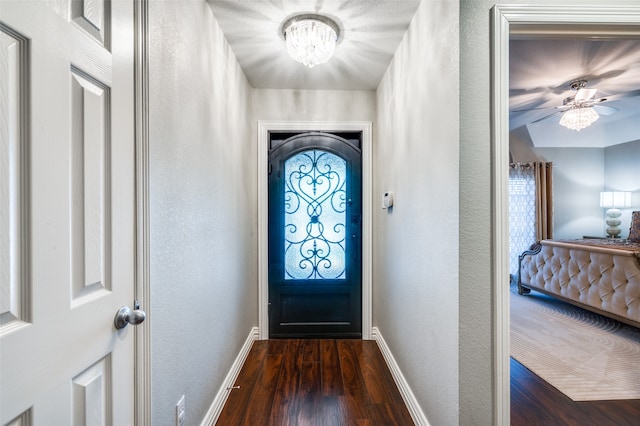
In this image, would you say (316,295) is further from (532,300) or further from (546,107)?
(546,107)

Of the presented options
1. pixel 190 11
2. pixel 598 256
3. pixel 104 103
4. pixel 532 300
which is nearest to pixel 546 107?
pixel 598 256

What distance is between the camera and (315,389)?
1.99m

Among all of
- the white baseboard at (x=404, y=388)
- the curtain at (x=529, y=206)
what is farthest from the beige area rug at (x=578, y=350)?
the curtain at (x=529, y=206)

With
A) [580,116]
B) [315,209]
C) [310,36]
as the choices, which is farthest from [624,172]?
[310,36]

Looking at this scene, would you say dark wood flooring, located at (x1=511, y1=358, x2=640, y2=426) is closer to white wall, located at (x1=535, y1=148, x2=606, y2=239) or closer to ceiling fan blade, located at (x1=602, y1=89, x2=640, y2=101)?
ceiling fan blade, located at (x1=602, y1=89, x2=640, y2=101)

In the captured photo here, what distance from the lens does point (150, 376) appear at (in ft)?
3.48

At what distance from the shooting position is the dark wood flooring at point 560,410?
171 centimetres

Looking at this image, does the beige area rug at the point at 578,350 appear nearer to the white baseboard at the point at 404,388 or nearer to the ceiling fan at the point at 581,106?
the white baseboard at the point at 404,388

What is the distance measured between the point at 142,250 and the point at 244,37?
161cm

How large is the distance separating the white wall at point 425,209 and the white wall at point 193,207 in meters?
1.18

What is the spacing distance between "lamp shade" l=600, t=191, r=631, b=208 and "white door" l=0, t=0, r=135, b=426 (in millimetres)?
6545

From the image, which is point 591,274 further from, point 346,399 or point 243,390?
point 243,390

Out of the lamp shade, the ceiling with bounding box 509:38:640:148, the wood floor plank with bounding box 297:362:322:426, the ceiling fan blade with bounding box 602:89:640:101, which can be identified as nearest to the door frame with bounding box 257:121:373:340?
the wood floor plank with bounding box 297:362:322:426

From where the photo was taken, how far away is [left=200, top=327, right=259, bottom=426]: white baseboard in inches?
65.0
